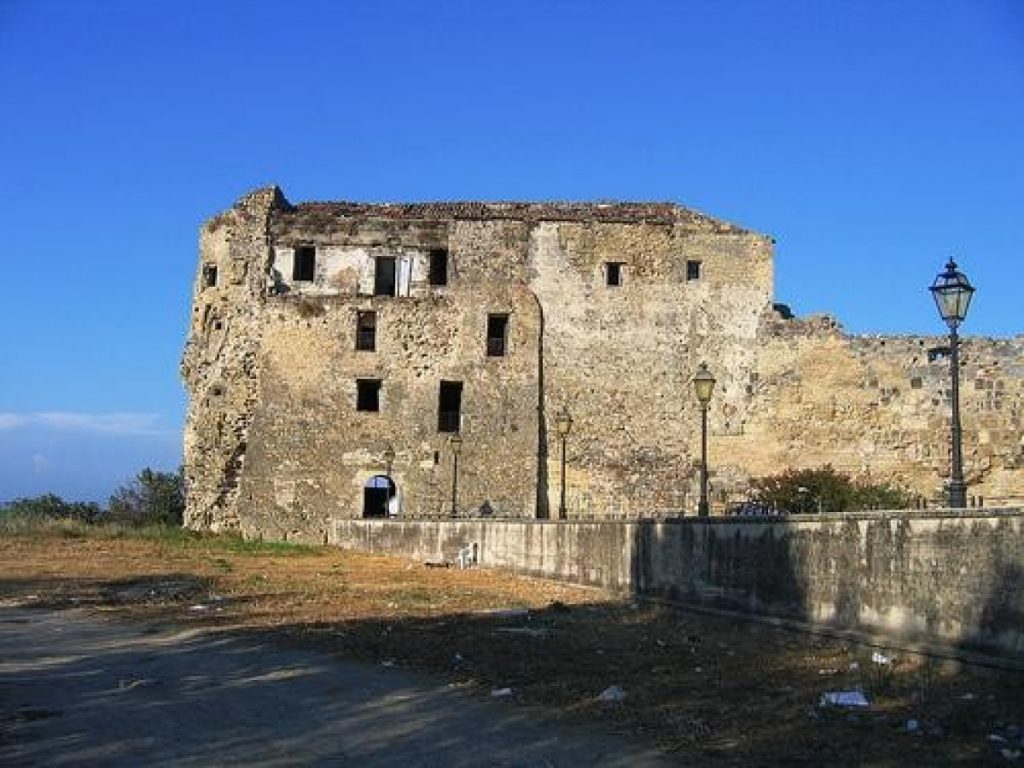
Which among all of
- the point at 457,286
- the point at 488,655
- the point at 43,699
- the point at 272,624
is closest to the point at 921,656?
the point at 488,655

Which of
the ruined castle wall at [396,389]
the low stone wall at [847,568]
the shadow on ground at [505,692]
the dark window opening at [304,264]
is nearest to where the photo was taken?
the shadow on ground at [505,692]

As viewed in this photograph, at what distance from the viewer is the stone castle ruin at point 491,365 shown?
132ft

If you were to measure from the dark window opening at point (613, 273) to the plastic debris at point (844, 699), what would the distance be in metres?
33.2

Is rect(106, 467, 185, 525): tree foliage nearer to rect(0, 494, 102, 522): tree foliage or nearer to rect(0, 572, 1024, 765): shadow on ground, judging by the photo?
rect(0, 494, 102, 522): tree foliage

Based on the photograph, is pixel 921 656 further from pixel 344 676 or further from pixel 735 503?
pixel 735 503

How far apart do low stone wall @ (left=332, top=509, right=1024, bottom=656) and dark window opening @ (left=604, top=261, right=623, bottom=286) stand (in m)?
23.7

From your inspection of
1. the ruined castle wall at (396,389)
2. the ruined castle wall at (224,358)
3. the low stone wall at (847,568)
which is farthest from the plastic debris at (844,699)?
the ruined castle wall at (224,358)

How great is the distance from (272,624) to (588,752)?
7.79 meters

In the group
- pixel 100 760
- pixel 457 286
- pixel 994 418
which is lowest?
pixel 100 760

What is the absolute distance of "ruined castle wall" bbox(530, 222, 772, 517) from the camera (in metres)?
40.5

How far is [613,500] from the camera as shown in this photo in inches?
1599

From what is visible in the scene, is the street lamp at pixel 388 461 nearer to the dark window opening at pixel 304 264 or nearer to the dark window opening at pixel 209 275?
the dark window opening at pixel 304 264

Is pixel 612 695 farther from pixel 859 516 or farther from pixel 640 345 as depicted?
pixel 640 345

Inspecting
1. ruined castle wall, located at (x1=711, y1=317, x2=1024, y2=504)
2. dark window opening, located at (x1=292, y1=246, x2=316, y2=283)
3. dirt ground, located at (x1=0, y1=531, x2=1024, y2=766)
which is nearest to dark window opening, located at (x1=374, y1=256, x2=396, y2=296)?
dark window opening, located at (x1=292, y1=246, x2=316, y2=283)
